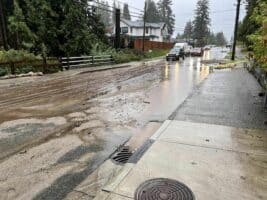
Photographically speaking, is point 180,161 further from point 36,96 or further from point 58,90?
point 58,90

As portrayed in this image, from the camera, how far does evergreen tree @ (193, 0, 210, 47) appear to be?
318 ft

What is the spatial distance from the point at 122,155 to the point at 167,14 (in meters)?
113

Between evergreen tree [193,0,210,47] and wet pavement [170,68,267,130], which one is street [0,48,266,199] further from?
evergreen tree [193,0,210,47]

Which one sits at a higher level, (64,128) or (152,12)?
(152,12)

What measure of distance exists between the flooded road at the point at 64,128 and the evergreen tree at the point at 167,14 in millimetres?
101830

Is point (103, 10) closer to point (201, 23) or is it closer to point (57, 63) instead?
point (57, 63)

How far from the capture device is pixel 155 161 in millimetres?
4754

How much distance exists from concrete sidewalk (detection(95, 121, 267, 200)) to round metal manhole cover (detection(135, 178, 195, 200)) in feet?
0.29

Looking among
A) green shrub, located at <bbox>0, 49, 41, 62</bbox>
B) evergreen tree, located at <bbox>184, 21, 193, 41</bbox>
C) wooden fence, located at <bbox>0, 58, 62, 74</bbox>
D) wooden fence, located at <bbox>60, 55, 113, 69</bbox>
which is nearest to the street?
wooden fence, located at <bbox>0, 58, 62, 74</bbox>

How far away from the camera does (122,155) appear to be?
5.39 meters

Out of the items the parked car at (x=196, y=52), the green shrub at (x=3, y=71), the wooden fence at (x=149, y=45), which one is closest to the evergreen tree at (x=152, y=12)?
the wooden fence at (x=149, y=45)

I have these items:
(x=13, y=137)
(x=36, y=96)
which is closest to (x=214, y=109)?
(x=13, y=137)

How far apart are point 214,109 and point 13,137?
5.74m

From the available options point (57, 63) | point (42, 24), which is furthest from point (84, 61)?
point (42, 24)
